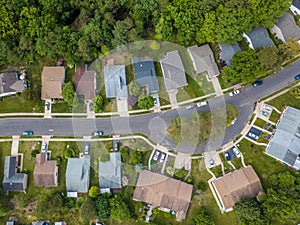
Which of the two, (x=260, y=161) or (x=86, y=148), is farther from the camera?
(x=86, y=148)

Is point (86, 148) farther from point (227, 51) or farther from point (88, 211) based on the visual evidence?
point (227, 51)

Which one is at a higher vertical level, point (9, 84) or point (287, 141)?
point (9, 84)

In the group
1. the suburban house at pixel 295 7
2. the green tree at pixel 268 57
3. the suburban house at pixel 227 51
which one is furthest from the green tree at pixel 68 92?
the suburban house at pixel 295 7

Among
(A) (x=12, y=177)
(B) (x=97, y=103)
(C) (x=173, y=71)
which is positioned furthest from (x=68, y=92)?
(C) (x=173, y=71)

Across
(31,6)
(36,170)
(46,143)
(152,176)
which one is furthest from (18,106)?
(152,176)

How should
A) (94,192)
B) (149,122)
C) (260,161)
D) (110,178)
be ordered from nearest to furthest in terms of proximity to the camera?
(94,192) → (110,178) → (260,161) → (149,122)

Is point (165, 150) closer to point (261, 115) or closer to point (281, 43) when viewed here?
point (261, 115)

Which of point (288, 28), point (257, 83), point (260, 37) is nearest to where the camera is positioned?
point (257, 83)

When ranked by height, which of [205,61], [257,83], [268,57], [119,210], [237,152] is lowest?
[119,210]
